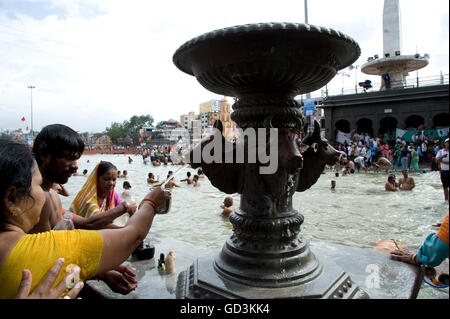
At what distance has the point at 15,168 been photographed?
4.09ft

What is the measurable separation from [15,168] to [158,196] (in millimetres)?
745

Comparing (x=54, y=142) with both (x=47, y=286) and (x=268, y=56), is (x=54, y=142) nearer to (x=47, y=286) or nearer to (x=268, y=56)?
(x=47, y=286)

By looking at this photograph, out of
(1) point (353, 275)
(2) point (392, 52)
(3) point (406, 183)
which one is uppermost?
(2) point (392, 52)

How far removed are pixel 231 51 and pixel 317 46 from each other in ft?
2.20

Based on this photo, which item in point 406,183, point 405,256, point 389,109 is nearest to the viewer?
point 405,256

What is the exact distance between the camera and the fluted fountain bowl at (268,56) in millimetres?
2271

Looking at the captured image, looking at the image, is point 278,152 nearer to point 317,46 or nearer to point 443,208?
point 317,46

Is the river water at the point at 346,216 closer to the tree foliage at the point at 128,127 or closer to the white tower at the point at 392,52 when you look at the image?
the white tower at the point at 392,52

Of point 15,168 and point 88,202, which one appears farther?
point 88,202

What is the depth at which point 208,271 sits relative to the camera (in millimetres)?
2740

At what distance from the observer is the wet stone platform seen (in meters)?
2.79

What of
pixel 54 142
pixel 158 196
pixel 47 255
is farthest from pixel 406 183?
pixel 47 255

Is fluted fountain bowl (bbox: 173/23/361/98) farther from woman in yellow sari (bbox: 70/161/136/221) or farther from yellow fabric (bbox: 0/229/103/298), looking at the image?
yellow fabric (bbox: 0/229/103/298)

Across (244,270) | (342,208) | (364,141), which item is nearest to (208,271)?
(244,270)
